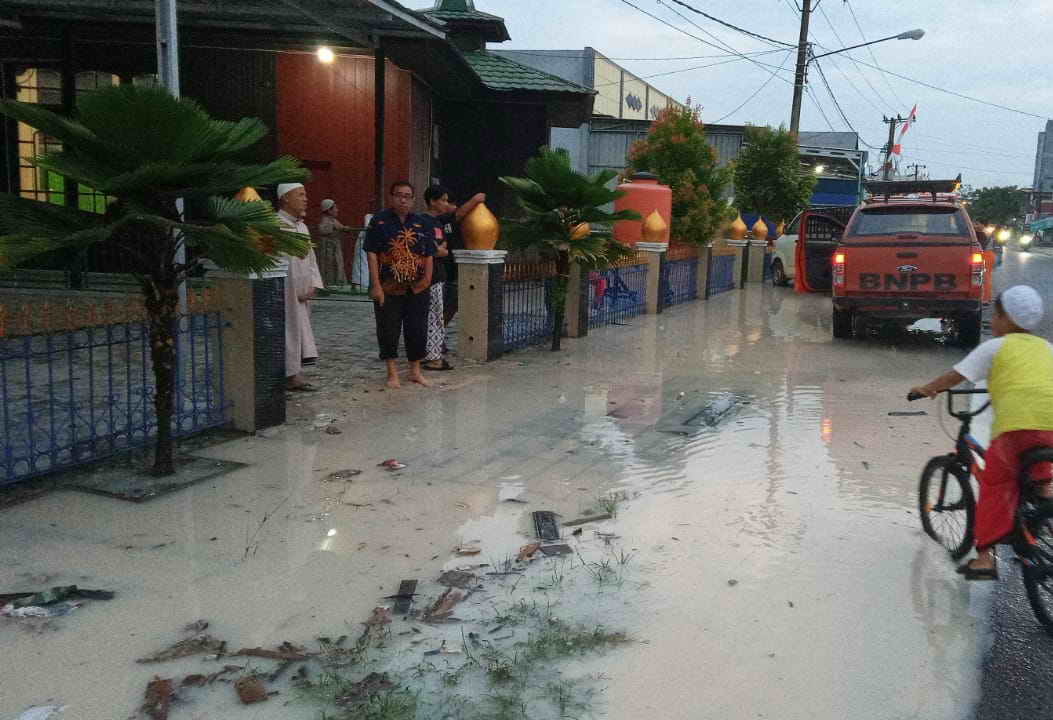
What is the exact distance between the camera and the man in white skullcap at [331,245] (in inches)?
584

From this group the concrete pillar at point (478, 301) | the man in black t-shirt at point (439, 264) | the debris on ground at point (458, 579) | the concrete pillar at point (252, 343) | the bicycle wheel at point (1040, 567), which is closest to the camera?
the bicycle wheel at point (1040, 567)

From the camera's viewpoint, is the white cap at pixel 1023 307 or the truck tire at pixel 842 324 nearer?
the white cap at pixel 1023 307

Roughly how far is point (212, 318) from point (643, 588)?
3.84 meters

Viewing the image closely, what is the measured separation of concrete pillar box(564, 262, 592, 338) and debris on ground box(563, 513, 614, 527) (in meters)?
7.29

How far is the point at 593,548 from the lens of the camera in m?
4.79

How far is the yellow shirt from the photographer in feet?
12.7

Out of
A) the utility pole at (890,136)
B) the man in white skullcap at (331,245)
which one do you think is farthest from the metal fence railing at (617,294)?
the utility pole at (890,136)

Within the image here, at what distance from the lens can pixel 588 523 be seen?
5145mm

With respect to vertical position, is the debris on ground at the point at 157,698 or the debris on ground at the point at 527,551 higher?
the debris on ground at the point at 527,551

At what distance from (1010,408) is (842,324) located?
928 centimetres

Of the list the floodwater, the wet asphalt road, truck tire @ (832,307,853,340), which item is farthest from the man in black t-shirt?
the wet asphalt road

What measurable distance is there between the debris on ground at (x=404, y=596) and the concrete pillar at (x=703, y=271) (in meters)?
15.4

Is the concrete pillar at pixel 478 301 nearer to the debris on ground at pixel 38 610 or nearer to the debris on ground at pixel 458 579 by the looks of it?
the debris on ground at pixel 458 579

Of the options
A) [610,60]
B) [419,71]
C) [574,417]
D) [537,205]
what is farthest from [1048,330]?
[610,60]
